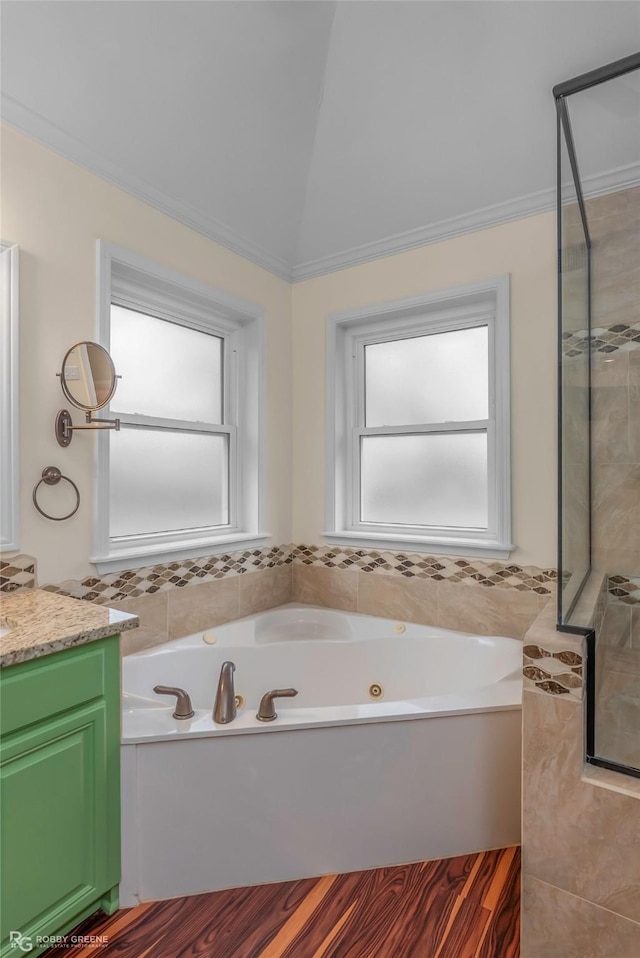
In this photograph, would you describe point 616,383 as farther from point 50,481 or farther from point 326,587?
point 50,481

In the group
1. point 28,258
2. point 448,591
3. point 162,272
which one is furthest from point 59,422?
point 448,591

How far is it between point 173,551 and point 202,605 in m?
0.32

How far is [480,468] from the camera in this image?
2.51 meters

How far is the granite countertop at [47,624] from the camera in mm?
1204

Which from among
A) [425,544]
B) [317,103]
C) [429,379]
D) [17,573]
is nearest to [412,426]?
[429,379]

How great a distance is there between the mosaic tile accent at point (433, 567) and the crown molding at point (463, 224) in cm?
151

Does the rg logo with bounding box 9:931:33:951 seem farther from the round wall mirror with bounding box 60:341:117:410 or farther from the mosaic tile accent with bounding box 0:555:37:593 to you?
the round wall mirror with bounding box 60:341:117:410

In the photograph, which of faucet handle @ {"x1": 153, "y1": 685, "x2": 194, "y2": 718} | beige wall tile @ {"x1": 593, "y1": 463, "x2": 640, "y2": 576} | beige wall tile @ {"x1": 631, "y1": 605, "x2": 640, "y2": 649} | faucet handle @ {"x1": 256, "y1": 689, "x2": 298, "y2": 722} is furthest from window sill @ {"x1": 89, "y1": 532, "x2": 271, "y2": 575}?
beige wall tile @ {"x1": 631, "y1": 605, "x2": 640, "y2": 649}

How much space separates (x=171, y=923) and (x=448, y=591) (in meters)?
1.60

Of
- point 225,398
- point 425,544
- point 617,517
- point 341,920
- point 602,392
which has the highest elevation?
point 225,398

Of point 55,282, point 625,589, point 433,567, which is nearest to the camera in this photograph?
point 55,282

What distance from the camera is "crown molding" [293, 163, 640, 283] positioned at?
73.7 inches

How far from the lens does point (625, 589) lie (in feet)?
6.33

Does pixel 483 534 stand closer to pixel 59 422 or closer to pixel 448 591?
pixel 448 591
